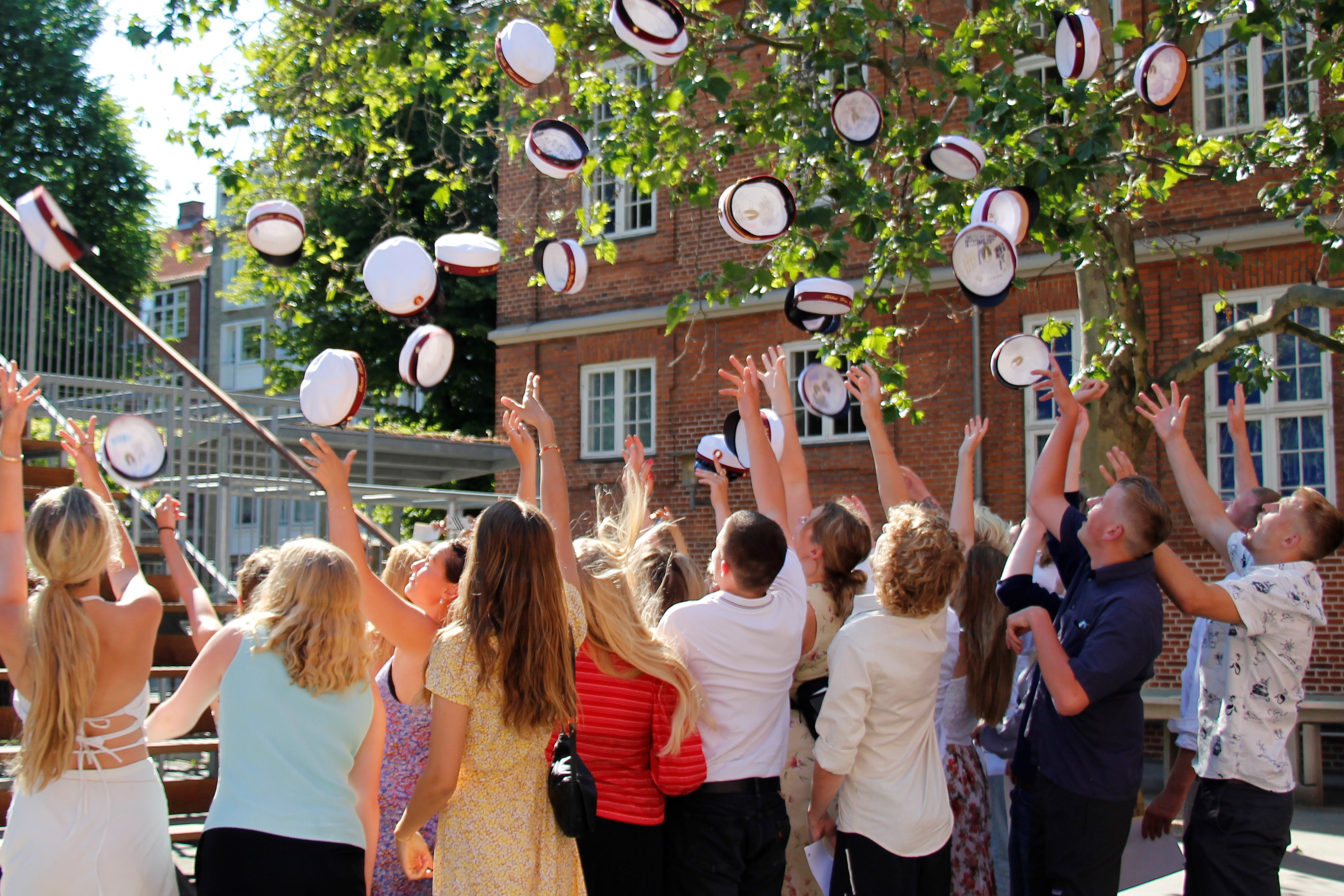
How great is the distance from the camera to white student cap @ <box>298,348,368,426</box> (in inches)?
182

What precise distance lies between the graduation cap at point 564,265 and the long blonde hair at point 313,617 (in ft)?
11.2

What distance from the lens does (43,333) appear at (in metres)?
7.96

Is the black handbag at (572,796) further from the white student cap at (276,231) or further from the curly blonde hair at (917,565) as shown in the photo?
the white student cap at (276,231)

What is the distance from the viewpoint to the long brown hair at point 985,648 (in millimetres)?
4375

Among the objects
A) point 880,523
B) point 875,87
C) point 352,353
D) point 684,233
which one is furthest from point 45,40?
point 352,353

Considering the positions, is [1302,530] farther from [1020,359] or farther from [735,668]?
[1020,359]

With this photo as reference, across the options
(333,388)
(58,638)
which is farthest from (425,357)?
(58,638)

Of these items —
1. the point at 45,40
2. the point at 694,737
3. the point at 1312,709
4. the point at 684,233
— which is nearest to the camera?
the point at 694,737

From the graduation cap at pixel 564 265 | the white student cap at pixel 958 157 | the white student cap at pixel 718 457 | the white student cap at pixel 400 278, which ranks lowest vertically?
the white student cap at pixel 718 457

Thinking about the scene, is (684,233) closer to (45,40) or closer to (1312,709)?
(1312,709)

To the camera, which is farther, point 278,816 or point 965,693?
point 965,693

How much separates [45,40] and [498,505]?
Answer: 24676 millimetres

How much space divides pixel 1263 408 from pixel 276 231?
10.3m

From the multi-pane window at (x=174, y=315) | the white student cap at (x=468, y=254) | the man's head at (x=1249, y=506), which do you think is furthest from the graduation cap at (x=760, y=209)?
the multi-pane window at (x=174, y=315)
